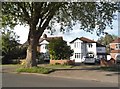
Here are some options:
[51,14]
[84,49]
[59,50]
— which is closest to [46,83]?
[51,14]

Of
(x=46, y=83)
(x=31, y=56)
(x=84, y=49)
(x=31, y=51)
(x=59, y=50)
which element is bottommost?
(x=46, y=83)

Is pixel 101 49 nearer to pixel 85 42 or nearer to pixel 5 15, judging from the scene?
pixel 85 42

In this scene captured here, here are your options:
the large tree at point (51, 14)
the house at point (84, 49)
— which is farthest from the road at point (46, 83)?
the house at point (84, 49)

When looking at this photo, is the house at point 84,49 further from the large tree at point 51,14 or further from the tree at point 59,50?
the large tree at point 51,14

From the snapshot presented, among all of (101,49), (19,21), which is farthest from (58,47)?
(101,49)

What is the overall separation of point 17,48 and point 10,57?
3732 millimetres

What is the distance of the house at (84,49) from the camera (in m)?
85.6

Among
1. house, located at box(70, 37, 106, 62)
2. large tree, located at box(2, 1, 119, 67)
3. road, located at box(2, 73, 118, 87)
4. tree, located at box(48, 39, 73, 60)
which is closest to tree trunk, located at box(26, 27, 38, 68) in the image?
large tree, located at box(2, 1, 119, 67)

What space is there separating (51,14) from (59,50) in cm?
2259

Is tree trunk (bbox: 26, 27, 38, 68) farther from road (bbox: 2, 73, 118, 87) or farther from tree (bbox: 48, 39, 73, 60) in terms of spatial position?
tree (bbox: 48, 39, 73, 60)

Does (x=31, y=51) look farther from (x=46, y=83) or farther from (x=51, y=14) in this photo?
(x=46, y=83)

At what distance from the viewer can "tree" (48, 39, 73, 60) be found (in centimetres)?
4947

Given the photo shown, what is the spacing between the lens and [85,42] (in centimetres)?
8762

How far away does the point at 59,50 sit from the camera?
163 feet
